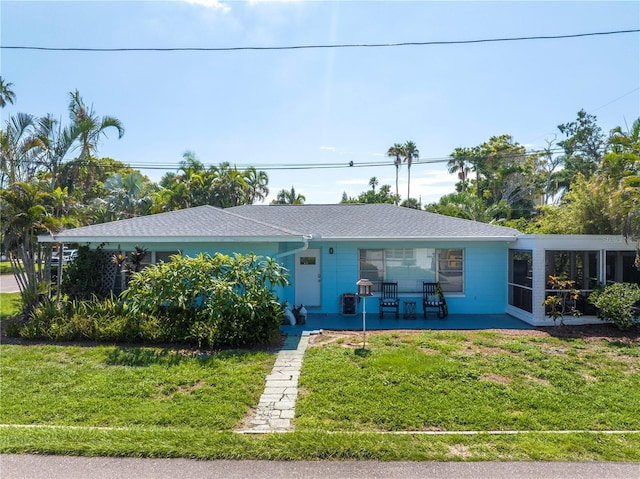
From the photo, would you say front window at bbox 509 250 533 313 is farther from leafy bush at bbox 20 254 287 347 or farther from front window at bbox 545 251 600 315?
leafy bush at bbox 20 254 287 347

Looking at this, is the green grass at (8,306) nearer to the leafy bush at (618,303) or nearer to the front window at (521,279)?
the front window at (521,279)

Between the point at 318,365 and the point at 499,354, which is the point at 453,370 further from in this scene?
the point at 318,365

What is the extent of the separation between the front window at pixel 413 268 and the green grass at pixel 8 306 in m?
10.2

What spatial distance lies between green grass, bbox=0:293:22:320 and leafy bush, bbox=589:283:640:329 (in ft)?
50.4

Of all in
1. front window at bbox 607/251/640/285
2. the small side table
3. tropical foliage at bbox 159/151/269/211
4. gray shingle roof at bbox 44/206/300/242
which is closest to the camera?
gray shingle roof at bbox 44/206/300/242

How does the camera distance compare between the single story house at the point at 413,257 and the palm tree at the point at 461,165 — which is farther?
the palm tree at the point at 461,165

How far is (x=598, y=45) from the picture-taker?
8.30 meters

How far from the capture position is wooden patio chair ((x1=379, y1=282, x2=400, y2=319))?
34.9 ft

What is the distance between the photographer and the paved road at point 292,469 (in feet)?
11.4

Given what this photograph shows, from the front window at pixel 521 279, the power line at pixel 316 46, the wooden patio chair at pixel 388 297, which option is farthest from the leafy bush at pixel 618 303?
the power line at pixel 316 46

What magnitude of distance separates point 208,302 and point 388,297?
5.59m

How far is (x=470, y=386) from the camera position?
216 inches

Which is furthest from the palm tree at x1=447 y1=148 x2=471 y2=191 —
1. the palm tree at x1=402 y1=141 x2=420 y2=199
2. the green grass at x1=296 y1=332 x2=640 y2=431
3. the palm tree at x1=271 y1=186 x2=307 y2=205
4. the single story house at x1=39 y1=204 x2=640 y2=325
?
the green grass at x1=296 y1=332 x2=640 y2=431

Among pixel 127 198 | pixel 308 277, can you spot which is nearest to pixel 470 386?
pixel 308 277
